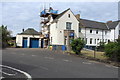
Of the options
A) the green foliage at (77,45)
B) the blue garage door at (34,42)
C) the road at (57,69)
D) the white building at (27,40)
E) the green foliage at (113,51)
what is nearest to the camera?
the road at (57,69)

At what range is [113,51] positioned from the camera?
610 inches

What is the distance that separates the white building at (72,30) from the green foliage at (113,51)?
50.8 feet

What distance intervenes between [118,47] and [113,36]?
28.8 metres

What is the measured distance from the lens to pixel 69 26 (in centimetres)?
3397

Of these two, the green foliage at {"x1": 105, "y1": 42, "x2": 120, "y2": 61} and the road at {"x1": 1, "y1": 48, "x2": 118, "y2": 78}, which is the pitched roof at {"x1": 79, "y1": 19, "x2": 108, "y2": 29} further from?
the road at {"x1": 1, "y1": 48, "x2": 118, "y2": 78}

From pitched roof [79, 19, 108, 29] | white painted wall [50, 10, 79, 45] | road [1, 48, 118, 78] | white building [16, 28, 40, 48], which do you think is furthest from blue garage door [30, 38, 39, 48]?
road [1, 48, 118, 78]

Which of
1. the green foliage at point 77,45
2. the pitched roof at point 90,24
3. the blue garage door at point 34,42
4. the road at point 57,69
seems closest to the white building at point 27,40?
the blue garage door at point 34,42

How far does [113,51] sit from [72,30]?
60.6ft

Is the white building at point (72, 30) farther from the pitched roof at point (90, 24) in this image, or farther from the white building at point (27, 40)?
the white building at point (27, 40)

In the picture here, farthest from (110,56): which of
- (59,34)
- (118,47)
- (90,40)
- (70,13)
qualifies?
(90,40)

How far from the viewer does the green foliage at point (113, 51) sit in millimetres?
15236

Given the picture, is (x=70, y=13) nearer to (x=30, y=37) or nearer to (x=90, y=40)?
(x=90, y=40)

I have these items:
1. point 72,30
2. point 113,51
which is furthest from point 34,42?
point 113,51

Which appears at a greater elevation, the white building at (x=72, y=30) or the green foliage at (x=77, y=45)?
the white building at (x=72, y=30)
